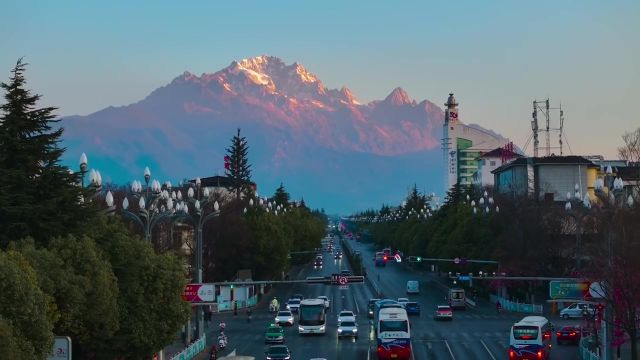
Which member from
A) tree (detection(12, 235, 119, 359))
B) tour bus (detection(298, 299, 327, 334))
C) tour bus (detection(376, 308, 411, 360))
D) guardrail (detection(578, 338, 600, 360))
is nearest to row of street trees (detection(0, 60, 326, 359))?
tree (detection(12, 235, 119, 359))

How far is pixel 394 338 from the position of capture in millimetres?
51344

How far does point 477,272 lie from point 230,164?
234 ft

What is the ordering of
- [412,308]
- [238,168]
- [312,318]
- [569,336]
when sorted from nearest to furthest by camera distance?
[569,336]
[312,318]
[412,308]
[238,168]

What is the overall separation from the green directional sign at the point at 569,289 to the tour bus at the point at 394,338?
→ 852 cm

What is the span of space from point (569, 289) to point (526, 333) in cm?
336

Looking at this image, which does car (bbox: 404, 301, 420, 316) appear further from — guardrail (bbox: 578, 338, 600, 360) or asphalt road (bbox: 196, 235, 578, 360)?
guardrail (bbox: 578, 338, 600, 360)

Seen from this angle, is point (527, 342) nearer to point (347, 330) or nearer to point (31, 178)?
point (347, 330)

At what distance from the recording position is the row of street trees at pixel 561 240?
151 feet

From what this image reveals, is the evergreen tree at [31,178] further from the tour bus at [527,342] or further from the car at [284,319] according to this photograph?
the car at [284,319]

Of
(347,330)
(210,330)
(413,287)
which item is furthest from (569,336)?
(413,287)

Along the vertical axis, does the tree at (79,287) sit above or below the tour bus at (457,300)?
above

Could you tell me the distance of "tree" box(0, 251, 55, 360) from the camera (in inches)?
1006

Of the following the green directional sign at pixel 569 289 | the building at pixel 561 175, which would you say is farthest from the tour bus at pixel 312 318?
the building at pixel 561 175

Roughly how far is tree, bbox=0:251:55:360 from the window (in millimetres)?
29295
